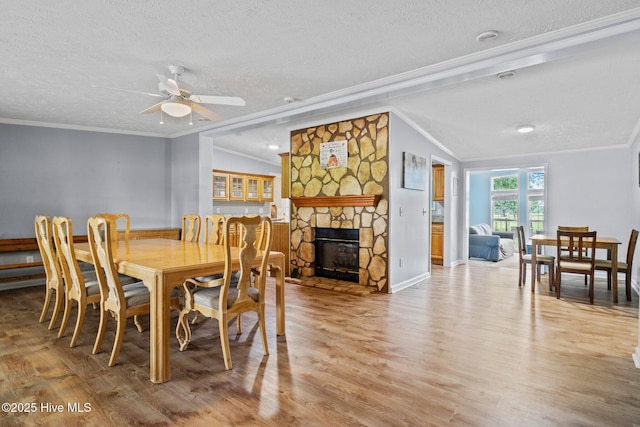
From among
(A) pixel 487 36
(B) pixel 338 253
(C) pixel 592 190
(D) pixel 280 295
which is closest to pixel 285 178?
(B) pixel 338 253

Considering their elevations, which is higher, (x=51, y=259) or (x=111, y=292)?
(x=51, y=259)

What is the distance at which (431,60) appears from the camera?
10.1 feet

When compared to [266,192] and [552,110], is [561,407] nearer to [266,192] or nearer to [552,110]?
[552,110]

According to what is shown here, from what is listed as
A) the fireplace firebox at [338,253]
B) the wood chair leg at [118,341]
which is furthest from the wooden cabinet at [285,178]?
the wood chair leg at [118,341]

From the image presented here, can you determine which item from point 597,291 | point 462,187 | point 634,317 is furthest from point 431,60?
point 462,187

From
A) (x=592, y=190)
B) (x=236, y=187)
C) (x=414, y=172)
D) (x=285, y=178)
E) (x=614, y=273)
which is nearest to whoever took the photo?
(x=614, y=273)

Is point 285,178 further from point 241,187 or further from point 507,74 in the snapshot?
point 507,74

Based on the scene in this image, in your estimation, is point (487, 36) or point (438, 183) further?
point (438, 183)

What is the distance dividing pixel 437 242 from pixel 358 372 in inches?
206

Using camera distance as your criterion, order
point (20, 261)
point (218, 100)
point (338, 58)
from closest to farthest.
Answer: point (338, 58)
point (218, 100)
point (20, 261)

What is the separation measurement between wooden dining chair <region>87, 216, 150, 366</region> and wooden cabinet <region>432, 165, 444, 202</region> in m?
5.89

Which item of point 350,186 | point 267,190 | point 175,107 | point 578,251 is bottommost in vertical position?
point 578,251

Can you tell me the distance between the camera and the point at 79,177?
18.5 ft

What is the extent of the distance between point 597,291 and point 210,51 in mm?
5487
